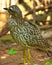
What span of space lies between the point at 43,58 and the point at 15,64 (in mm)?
702

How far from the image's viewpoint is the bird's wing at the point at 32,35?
429 centimetres

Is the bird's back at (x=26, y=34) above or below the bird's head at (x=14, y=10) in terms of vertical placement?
below

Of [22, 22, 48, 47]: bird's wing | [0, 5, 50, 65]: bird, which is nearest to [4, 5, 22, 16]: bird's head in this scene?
[0, 5, 50, 65]: bird

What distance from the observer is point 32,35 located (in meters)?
4.36

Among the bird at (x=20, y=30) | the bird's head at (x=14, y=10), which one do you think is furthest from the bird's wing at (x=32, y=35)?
the bird's head at (x=14, y=10)

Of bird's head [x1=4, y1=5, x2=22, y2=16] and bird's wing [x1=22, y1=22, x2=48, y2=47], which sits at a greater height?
bird's head [x1=4, y1=5, x2=22, y2=16]

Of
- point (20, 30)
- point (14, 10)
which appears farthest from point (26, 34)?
point (14, 10)

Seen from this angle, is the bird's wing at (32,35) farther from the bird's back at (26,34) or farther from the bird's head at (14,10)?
the bird's head at (14,10)

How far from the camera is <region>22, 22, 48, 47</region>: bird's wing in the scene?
4.29 meters

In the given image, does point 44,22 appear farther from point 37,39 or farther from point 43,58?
point 37,39

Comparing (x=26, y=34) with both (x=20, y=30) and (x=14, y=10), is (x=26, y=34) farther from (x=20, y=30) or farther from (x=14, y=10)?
Answer: (x=14, y=10)

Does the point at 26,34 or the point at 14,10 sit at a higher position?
the point at 14,10

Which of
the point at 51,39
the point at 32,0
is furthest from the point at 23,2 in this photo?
the point at 51,39

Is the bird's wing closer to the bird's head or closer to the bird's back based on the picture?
the bird's back
